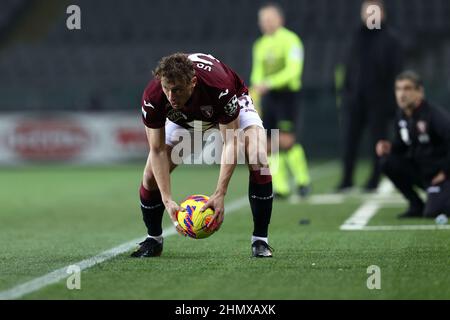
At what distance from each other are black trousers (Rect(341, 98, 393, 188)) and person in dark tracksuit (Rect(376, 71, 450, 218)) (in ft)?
12.0

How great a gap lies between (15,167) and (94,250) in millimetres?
14341

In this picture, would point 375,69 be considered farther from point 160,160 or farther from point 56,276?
point 56,276

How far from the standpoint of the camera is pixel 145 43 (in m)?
27.2

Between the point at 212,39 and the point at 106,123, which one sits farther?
the point at 212,39

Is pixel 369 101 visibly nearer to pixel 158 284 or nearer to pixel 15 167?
pixel 158 284

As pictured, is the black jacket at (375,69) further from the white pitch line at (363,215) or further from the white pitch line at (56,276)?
the white pitch line at (56,276)

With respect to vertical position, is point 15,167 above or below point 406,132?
below

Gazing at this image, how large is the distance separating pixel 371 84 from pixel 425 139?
4.03m

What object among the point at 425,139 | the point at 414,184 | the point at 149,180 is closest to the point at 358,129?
the point at 414,184

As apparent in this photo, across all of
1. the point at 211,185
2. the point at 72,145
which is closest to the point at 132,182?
the point at 211,185

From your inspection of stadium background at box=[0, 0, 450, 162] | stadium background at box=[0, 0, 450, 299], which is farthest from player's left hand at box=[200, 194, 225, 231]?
stadium background at box=[0, 0, 450, 162]

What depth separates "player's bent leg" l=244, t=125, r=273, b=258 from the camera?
6.68 m

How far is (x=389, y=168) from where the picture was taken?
379 inches

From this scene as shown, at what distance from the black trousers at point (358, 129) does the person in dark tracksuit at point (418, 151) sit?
3651mm
